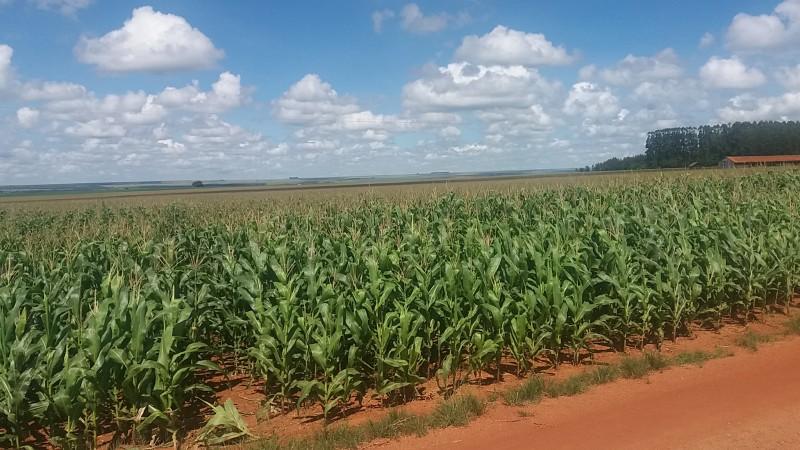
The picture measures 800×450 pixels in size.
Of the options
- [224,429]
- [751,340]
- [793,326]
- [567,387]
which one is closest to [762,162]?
[793,326]

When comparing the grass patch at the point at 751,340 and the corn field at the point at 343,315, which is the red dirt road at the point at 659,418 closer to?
the grass patch at the point at 751,340

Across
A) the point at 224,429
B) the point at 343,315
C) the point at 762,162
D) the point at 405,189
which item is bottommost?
the point at 224,429

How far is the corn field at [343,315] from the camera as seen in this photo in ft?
16.7

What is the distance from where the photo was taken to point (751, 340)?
23.3ft

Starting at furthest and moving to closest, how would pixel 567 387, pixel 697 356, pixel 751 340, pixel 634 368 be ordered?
1. pixel 751 340
2. pixel 697 356
3. pixel 634 368
4. pixel 567 387

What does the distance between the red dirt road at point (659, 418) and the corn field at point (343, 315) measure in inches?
37.9

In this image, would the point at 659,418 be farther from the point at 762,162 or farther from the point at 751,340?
the point at 762,162

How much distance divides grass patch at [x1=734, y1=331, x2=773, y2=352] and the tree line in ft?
227

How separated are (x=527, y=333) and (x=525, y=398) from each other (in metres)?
1.47

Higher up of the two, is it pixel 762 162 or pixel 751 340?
pixel 762 162

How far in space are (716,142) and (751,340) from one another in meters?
77.8

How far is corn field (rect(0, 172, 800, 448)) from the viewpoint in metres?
5.10

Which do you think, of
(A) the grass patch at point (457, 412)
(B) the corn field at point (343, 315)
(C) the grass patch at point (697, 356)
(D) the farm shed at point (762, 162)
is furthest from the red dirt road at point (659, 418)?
(D) the farm shed at point (762, 162)

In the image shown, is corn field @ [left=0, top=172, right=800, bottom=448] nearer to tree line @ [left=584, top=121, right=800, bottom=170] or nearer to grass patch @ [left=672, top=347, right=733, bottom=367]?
grass patch @ [left=672, top=347, right=733, bottom=367]
